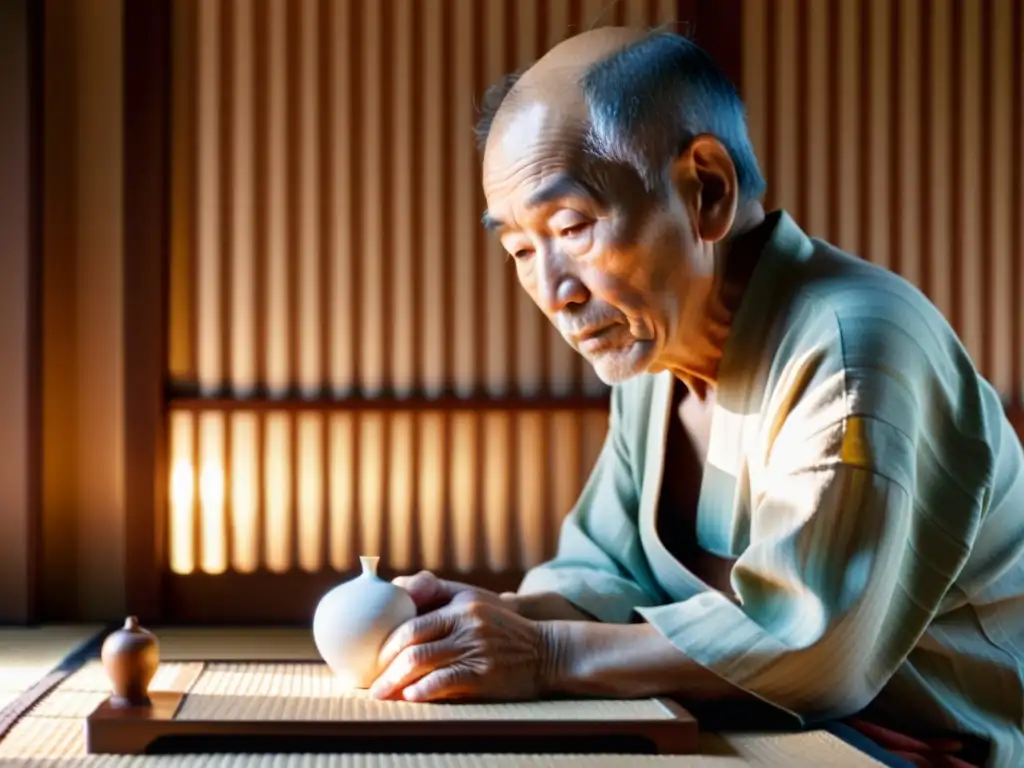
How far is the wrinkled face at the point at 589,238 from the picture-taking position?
1877 millimetres

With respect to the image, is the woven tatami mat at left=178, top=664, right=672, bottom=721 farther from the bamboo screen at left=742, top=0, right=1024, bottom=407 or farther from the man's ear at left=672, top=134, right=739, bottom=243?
the bamboo screen at left=742, top=0, right=1024, bottom=407

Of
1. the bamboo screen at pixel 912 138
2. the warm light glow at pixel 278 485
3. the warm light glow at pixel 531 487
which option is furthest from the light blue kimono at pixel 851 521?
the bamboo screen at pixel 912 138

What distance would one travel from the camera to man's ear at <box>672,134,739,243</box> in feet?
6.35

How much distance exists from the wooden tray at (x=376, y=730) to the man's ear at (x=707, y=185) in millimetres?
675

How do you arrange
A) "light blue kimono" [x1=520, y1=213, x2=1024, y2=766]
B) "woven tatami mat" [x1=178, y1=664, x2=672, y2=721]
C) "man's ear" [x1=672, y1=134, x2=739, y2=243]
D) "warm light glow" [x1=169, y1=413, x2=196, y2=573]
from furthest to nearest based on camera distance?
"warm light glow" [x1=169, y1=413, x2=196, y2=573] < "man's ear" [x1=672, y1=134, x2=739, y2=243] < "light blue kimono" [x1=520, y1=213, x2=1024, y2=766] < "woven tatami mat" [x1=178, y1=664, x2=672, y2=721]

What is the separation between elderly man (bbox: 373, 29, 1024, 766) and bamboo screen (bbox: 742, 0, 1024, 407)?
2.27 metres

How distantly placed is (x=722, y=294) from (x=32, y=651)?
209cm

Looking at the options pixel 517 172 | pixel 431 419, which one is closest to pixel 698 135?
pixel 517 172

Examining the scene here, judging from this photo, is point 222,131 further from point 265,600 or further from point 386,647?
point 386,647

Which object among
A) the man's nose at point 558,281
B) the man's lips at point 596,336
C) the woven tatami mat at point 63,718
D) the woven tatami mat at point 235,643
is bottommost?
the woven tatami mat at point 235,643

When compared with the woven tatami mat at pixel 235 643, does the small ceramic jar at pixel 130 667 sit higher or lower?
higher

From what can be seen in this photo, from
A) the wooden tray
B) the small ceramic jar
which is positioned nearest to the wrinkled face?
the wooden tray

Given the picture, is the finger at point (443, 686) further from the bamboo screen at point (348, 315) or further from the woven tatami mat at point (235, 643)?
the bamboo screen at point (348, 315)

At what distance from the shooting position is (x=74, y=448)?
4.23 m
